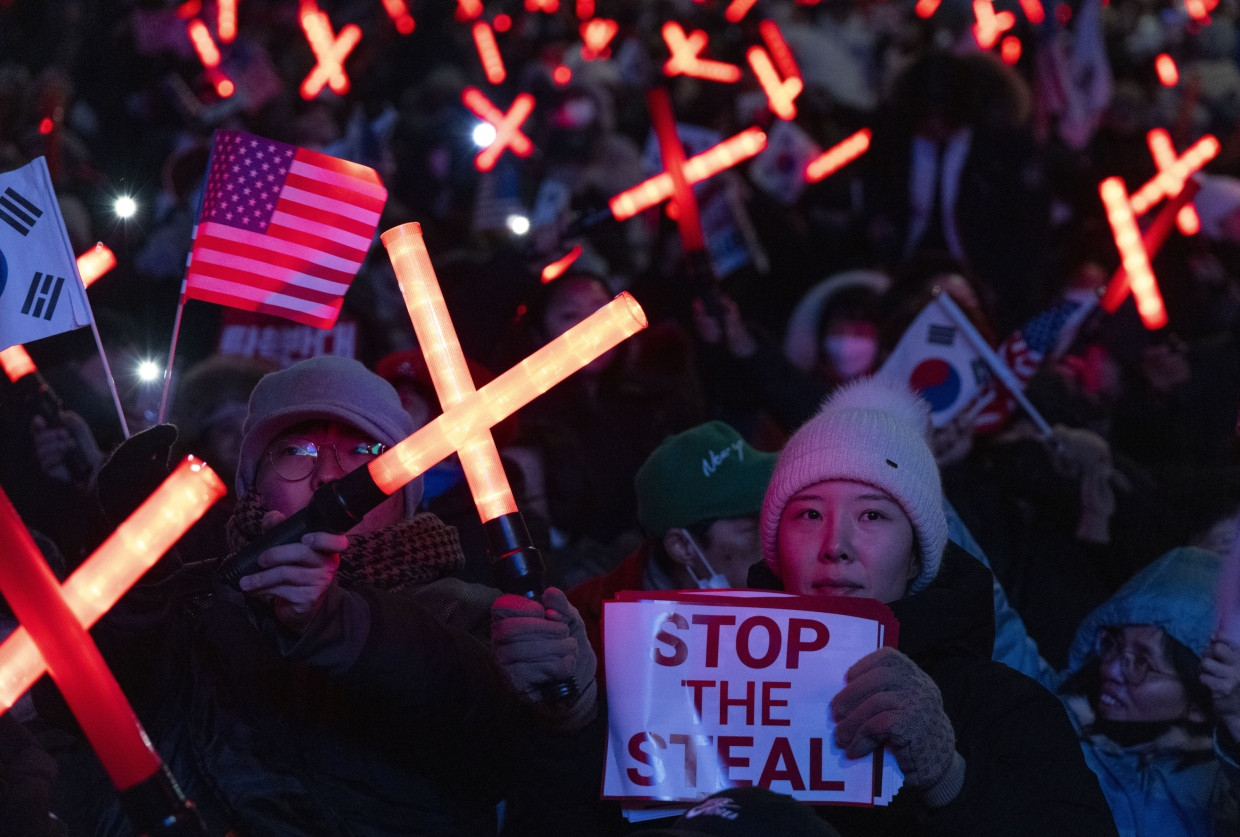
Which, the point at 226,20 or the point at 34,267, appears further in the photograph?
the point at 226,20

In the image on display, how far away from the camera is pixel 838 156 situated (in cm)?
778

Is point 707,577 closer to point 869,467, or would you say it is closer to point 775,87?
point 869,467

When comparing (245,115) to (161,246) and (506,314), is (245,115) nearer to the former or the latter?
(161,246)

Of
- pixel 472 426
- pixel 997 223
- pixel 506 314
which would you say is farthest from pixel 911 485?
pixel 997 223

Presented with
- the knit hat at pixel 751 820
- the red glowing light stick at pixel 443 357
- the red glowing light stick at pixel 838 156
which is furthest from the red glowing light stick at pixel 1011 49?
the knit hat at pixel 751 820

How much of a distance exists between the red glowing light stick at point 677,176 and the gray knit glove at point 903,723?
9.08 ft

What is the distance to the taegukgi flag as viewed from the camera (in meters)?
3.02

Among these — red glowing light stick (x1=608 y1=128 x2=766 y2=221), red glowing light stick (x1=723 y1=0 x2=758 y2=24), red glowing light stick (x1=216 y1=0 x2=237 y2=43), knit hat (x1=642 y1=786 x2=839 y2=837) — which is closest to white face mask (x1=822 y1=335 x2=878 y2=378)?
red glowing light stick (x1=608 y1=128 x2=766 y2=221)

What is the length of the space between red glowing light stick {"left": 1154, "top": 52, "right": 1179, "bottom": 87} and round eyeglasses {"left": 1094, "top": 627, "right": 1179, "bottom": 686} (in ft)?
23.5

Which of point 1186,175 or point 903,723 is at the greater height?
point 1186,175

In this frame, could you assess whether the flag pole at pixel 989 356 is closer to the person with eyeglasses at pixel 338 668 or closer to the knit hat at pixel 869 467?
the knit hat at pixel 869 467

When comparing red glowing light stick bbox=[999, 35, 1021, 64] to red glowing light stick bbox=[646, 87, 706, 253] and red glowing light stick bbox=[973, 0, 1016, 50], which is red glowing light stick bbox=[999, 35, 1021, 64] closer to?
red glowing light stick bbox=[973, 0, 1016, 50]

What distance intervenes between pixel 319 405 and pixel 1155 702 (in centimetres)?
219

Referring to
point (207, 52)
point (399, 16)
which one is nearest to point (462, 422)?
point (207, 52)
